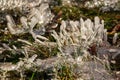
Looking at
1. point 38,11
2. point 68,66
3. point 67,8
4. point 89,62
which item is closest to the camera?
point 68,66

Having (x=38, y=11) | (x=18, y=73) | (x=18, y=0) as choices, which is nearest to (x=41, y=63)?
(x=18, y=73)

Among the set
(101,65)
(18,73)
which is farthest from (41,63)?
(101,65)

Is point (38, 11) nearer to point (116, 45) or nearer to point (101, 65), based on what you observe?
point (116, 45)

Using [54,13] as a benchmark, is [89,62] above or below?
below

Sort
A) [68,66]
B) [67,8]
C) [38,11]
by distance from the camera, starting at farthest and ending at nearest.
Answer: [67,8] → [38,11] → [68,66]

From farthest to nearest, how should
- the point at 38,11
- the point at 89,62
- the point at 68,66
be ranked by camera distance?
1. the point at 38,11
2. the point at 89,62
3. the point at 68,66

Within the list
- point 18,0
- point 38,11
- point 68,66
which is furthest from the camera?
point 18,0

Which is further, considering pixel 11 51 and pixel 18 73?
pixel 11 51

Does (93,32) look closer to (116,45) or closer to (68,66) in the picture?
(116,45)

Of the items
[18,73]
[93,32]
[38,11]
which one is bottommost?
[18,73]
